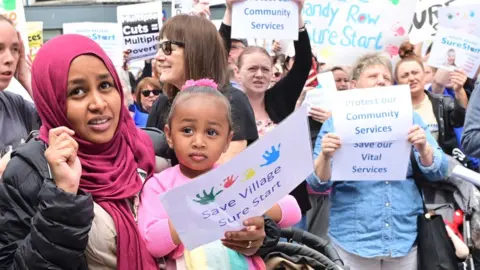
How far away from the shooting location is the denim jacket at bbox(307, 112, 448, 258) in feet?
13.1

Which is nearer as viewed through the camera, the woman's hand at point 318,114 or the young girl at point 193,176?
the young girl at point 193,176

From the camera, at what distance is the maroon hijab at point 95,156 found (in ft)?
6.89

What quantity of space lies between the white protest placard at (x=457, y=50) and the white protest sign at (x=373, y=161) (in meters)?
2.27

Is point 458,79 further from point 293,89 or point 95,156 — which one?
point 95,156

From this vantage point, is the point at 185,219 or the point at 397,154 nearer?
the point at 185,219

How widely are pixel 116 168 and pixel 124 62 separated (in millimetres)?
5387

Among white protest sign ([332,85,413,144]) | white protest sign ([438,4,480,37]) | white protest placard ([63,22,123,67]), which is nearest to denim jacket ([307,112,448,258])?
white protest sign ([332,85,413,144])

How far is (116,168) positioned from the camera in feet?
7.25

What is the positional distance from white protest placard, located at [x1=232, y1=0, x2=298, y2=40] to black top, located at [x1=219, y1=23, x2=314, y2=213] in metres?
Result: 0.10

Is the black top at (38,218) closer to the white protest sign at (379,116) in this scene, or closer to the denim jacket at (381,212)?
the white protest sign at (379,116)

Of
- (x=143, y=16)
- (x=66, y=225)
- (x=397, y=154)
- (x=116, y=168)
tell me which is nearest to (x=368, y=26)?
(x=397, y=154)

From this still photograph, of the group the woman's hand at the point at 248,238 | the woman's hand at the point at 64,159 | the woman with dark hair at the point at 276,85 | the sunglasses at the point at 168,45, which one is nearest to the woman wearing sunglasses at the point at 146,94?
the woman with dark hair at the point at 276,85

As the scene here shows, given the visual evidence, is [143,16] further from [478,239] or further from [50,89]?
[50,89]

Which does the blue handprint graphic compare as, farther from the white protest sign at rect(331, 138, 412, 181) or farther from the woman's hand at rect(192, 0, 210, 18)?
the woman's hand at rect(192, 0, 210, 18)
